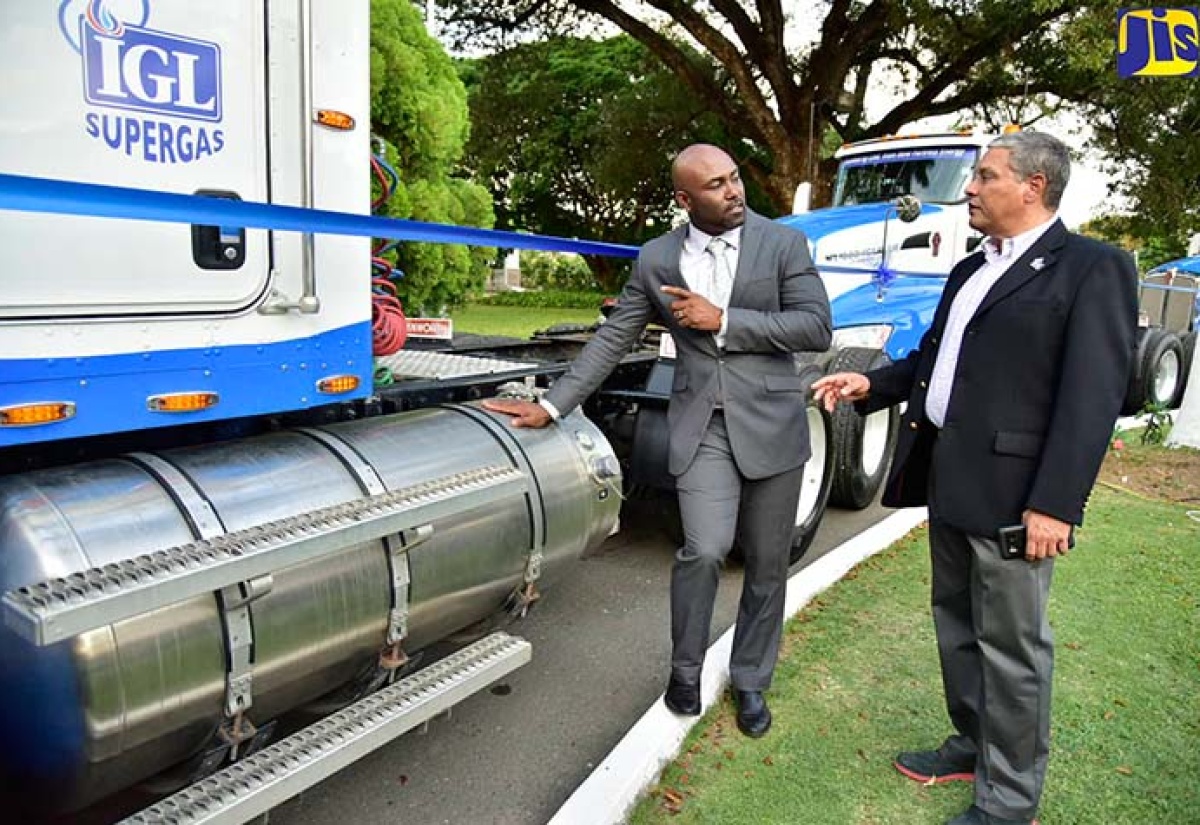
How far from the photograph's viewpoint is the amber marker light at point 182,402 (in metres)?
2.35

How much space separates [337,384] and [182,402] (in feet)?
1.73

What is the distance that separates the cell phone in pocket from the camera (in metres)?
2.44

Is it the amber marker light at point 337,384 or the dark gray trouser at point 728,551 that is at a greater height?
the amber marker light at point 337,384

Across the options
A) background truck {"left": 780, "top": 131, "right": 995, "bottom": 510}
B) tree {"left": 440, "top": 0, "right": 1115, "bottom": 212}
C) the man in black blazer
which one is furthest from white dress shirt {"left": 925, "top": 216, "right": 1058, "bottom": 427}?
tree {"left": 440, "top": 0, "right": 1115, "bottom": 212}

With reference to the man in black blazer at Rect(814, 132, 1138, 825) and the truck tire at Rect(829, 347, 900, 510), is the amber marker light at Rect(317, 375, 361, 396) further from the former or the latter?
the truck tire at Rect(829, 347, 900, 510)

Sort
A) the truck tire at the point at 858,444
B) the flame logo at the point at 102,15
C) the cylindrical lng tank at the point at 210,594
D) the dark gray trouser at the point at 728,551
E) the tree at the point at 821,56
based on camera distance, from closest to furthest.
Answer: the cylindrical lng tank at the point at 210,594 → the flame logo at the point at 102,15 → the dark gray trouser at the point at 728,551 → the truck tire at the point at 858,444 → the tree at the point at 821,56

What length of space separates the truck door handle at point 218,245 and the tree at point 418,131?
1.69 metres

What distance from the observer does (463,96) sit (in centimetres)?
486

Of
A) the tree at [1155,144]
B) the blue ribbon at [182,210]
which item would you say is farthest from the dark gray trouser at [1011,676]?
the tree at [1155,144]

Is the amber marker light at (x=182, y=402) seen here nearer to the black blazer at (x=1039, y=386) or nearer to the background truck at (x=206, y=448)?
the background truck at (x=206, y=448)

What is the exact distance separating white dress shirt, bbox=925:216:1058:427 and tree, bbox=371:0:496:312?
2.52 meters

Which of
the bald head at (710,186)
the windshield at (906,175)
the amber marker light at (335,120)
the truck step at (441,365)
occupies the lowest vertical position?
the truck step at (441,365)

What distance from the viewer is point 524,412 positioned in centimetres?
333

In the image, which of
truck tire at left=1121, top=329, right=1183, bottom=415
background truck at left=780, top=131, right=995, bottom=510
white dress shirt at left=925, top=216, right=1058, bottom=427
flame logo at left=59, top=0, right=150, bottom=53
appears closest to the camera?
flame logo at left=59, top=0, right=150, bottom=53
